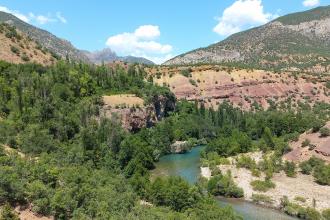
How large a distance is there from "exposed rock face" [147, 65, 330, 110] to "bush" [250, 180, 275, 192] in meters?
102

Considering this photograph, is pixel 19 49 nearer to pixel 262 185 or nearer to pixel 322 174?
pixel 262 185

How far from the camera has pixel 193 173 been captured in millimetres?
98875

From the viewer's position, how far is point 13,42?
491 feet

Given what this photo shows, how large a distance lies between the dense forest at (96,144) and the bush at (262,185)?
14.2 ft

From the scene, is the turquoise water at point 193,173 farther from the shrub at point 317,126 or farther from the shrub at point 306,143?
the shrub at point 317,126

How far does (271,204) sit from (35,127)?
40600 millimetres

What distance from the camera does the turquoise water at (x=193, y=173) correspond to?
6979cm

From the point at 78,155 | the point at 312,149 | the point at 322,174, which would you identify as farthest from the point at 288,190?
the point at 78,155

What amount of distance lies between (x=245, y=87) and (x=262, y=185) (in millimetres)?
111714

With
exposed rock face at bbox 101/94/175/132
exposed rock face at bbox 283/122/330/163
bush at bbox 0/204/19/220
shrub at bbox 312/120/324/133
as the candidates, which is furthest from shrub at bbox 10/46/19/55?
bush at bbox 0/204/19/220

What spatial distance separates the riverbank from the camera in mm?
74125

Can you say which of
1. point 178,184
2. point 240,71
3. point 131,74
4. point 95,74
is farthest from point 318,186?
point 240,71

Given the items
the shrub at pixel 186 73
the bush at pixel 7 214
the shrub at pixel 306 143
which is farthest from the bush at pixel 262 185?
the shrub at pixel 186 73

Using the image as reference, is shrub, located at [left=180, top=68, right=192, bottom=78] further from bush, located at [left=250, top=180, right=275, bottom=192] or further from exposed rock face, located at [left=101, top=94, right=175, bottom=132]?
bush, located at [left=250, top=180, right=275, bottom=192]
